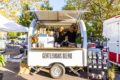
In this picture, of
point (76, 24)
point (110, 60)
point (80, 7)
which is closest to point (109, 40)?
point (110, 60)

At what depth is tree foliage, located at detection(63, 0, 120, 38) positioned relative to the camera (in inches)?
1401

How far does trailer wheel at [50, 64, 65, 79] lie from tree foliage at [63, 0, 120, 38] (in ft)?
62.0

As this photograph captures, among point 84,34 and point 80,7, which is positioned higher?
point 80,7

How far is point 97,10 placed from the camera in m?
38.8

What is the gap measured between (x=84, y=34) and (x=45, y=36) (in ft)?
5.86

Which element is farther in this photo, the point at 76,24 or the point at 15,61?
the point at 15,61

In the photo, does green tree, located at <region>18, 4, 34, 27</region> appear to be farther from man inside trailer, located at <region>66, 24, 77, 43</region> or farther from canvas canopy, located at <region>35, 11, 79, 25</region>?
man inside trailer, located at <region>66, 24, 77, 43</region>

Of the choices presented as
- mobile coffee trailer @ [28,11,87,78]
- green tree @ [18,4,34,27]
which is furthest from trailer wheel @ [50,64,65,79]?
green tree @ [18,4,34,27]

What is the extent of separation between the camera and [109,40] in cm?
1784

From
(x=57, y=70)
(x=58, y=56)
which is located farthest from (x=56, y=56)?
(x=57, y=70)

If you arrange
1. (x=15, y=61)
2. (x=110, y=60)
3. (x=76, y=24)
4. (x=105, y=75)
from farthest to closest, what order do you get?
(x=15, y=61) → (x=110, y=60) → (x=76, y=24) → (x=105, y=75)

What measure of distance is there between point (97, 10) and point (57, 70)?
25.5 m

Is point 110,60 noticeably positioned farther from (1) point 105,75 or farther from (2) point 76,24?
(1) point 105,75

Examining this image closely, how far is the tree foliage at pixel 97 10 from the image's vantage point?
117 feet
